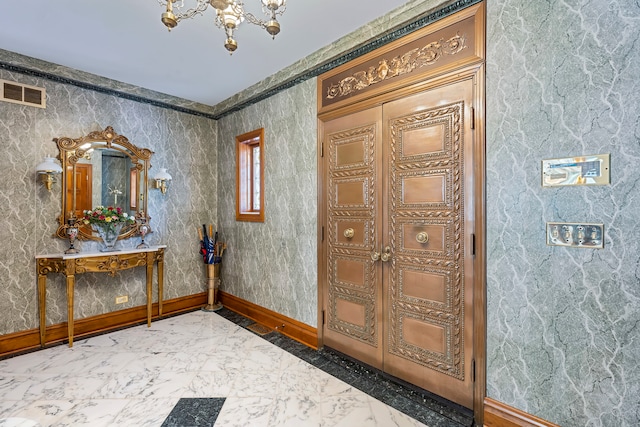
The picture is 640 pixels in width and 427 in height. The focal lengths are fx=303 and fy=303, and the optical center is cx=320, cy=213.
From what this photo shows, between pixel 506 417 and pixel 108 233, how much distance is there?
3971mm

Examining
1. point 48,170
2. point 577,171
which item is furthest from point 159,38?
point 577,171

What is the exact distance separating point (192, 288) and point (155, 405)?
89.3 inches

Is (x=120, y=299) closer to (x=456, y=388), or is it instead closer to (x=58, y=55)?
(x=58, y=55)

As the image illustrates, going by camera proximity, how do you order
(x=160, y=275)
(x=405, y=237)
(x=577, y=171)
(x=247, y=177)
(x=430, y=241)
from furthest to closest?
1. (x=247, y=177)
2. (x=160, y=275)
3. (x=405, y=237)
4. (x=430, y=241)
5. (x=577, y=171)

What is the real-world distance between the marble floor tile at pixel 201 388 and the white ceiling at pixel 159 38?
2.91 metres

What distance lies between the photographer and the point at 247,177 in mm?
4148

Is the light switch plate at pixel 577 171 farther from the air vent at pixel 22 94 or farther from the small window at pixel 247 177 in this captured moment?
the air vent at pixel 22 94

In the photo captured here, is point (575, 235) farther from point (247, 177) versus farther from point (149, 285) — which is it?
point (149, 285)

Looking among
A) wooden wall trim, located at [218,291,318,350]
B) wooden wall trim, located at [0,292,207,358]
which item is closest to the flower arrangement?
wooden wall trim, located at [0,292,207,358]

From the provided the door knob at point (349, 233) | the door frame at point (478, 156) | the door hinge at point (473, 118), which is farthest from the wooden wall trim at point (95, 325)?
the door hinge at point (473, 118)

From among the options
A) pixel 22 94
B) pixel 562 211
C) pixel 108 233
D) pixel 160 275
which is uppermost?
pixel 22 94

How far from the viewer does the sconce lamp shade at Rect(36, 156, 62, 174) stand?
302 cm

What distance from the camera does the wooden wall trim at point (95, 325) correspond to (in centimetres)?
297

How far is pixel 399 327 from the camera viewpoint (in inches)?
93.3
